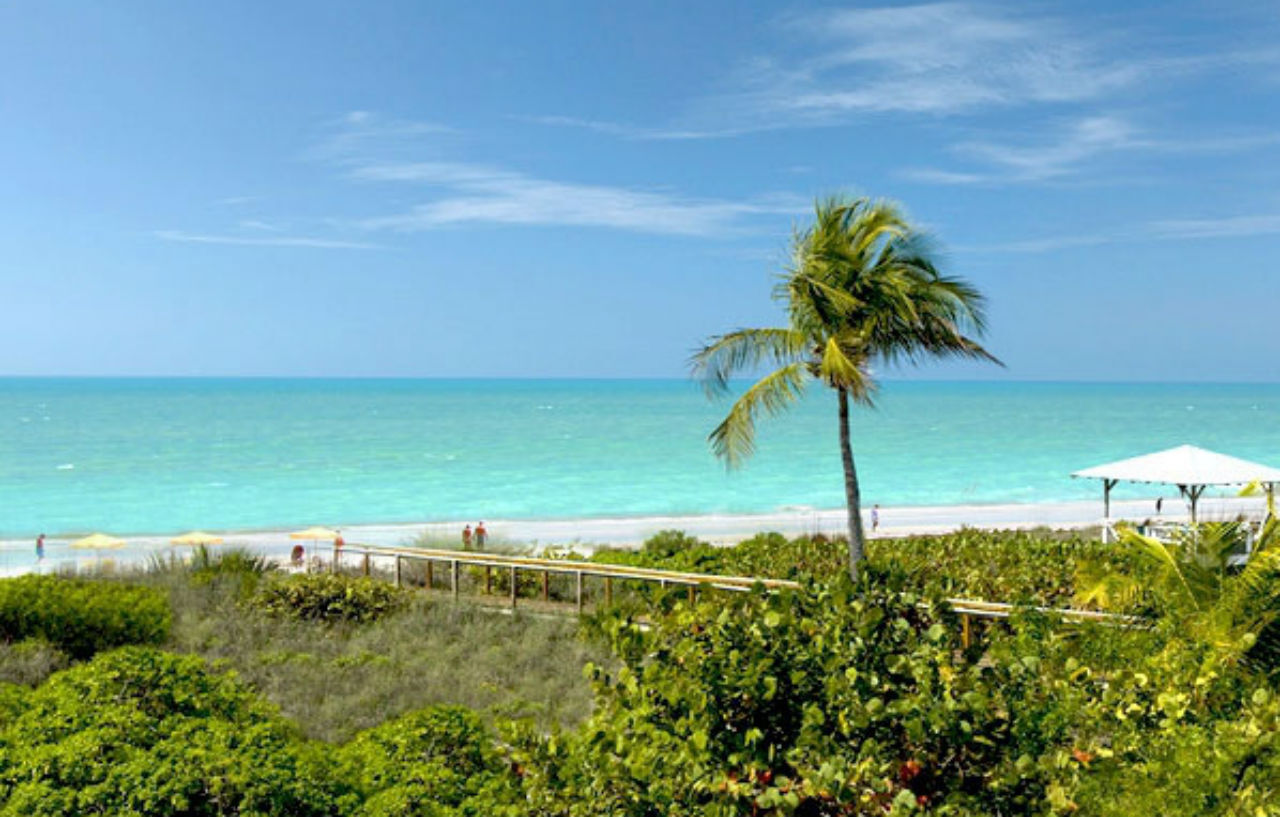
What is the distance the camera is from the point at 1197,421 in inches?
5453

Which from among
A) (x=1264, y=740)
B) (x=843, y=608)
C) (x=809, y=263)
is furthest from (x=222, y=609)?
(x=1264, y=740)

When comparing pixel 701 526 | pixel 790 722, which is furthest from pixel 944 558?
pixel 701 526

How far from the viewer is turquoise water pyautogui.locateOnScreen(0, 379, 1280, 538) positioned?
2154 inches

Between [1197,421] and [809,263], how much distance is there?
141m

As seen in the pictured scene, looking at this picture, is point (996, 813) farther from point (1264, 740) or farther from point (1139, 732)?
point (1139, 732)

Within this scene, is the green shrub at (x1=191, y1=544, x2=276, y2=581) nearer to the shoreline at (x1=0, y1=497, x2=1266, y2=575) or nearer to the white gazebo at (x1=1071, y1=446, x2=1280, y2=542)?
the white gazebo at (x1=1071, y1=446, x2=1280, y2=542)

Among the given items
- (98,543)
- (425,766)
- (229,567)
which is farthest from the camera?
(98,543)

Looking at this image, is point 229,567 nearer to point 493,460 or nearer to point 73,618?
point 73,618

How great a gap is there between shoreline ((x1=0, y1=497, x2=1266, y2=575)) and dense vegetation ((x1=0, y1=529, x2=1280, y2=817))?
2720 centimetres

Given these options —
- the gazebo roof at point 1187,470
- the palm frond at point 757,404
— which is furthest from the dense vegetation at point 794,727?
the gazebo roof at point 1187,470

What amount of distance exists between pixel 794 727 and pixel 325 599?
37.4 ft

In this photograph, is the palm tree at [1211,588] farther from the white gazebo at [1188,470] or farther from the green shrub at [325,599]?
the white gazebo at [1188,470]

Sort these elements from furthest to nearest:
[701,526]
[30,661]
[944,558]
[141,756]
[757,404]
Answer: [701,526] < [944,558] < [757,404] < [30,661] < [141,756]

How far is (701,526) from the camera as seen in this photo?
43812mm
